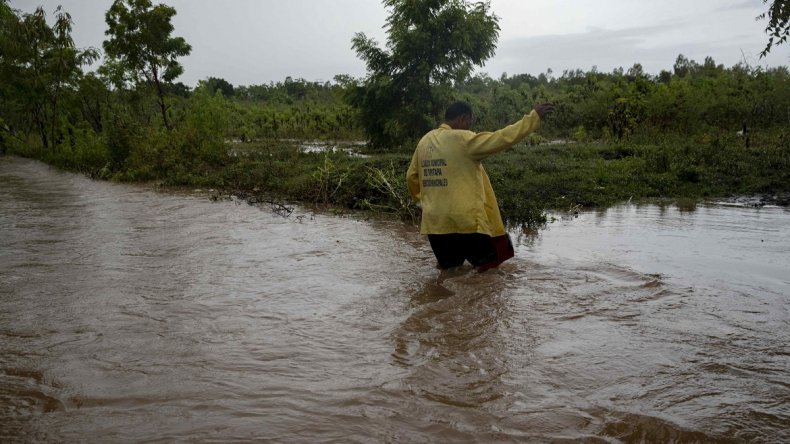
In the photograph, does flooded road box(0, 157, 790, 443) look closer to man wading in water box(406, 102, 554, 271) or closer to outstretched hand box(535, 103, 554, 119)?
man wading in water box(406, 102, 554, 271)

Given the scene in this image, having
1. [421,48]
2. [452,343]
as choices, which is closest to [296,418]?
[452,343]

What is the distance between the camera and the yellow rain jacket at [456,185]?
515cm

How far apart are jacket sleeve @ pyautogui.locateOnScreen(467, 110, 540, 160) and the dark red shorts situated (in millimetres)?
781

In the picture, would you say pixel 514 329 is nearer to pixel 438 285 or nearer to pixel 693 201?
pixel 438 285

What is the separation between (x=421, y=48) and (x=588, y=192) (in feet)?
35.0

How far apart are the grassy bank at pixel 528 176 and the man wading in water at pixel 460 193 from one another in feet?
9.86

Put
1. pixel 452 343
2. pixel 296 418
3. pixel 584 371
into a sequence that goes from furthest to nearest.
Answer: pixel 452 343 < pixel 584 371 < pixel 296 418

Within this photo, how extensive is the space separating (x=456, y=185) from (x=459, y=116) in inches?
24.2

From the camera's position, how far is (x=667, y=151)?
12.8 metres

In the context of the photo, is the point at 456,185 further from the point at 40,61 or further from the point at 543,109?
the point at 40,61

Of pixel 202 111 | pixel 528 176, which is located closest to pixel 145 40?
pixel 202 111

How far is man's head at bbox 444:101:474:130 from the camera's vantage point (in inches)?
209

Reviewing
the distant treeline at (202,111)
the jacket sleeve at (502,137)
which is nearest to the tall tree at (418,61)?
the distant treeline at (202,111)

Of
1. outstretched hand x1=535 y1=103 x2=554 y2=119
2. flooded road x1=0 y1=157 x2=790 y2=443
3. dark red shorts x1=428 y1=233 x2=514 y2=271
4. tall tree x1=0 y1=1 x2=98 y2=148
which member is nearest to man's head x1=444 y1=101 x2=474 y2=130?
outstretched hand x1=535 y1=103 x2=554 y2=119
